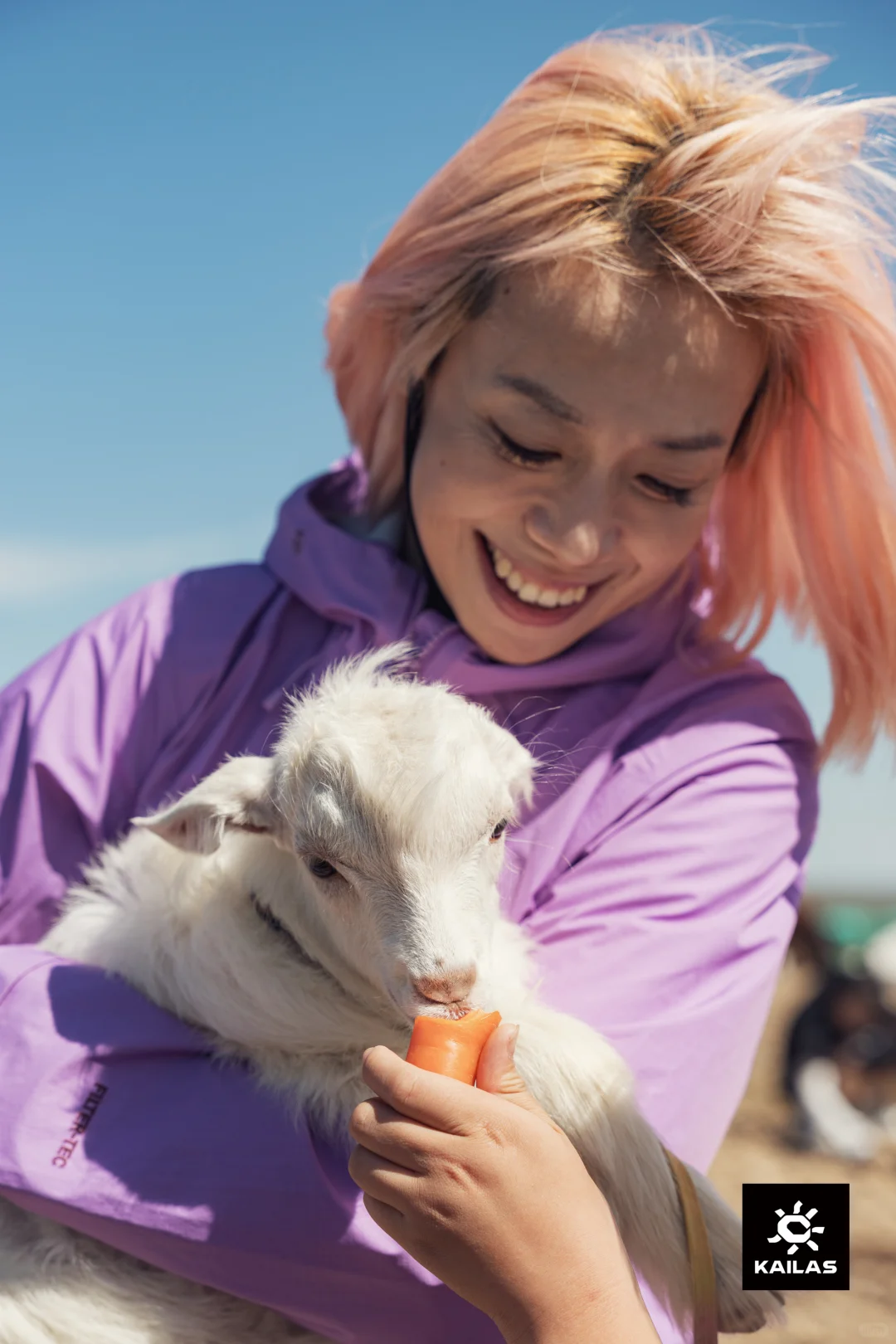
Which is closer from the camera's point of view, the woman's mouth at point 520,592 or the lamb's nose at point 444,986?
the lamb's nose at point 444,986

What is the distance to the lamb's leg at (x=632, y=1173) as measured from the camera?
6.70 ft

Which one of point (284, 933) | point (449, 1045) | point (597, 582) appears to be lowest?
point (284, 933)

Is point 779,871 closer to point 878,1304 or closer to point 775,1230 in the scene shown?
point 775,1230

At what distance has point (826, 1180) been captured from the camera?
812cm

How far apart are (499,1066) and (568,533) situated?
1.19 metres

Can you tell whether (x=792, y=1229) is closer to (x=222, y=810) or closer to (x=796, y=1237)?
(x=796, y=1237)

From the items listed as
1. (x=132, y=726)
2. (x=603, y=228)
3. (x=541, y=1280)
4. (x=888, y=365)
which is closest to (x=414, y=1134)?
(x=541, y=1280)

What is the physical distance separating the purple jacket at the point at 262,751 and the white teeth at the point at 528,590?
0.17 metres

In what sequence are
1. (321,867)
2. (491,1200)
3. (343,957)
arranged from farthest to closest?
(343,957), (321,867), (491,1200)

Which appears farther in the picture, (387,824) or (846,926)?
(846,926)

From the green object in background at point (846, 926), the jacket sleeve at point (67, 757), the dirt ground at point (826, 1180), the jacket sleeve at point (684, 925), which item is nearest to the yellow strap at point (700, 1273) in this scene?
the jacket sleeve at point (684, 925)

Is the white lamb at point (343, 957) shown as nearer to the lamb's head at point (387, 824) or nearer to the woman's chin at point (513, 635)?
the lamb's head at point (387, 824)

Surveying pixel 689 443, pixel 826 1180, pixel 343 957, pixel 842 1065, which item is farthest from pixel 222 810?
pixel 842 1065

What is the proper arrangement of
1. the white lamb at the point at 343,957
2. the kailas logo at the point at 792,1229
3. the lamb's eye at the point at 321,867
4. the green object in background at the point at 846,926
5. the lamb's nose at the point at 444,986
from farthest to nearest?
the green object in background at the point at 846,926 → the kailas logo at the point at 792,1229 → the lamb's eye at the point at 321,867 → the white lamb at the point at 343,957 → the lamb's nose at the point at 444,986
